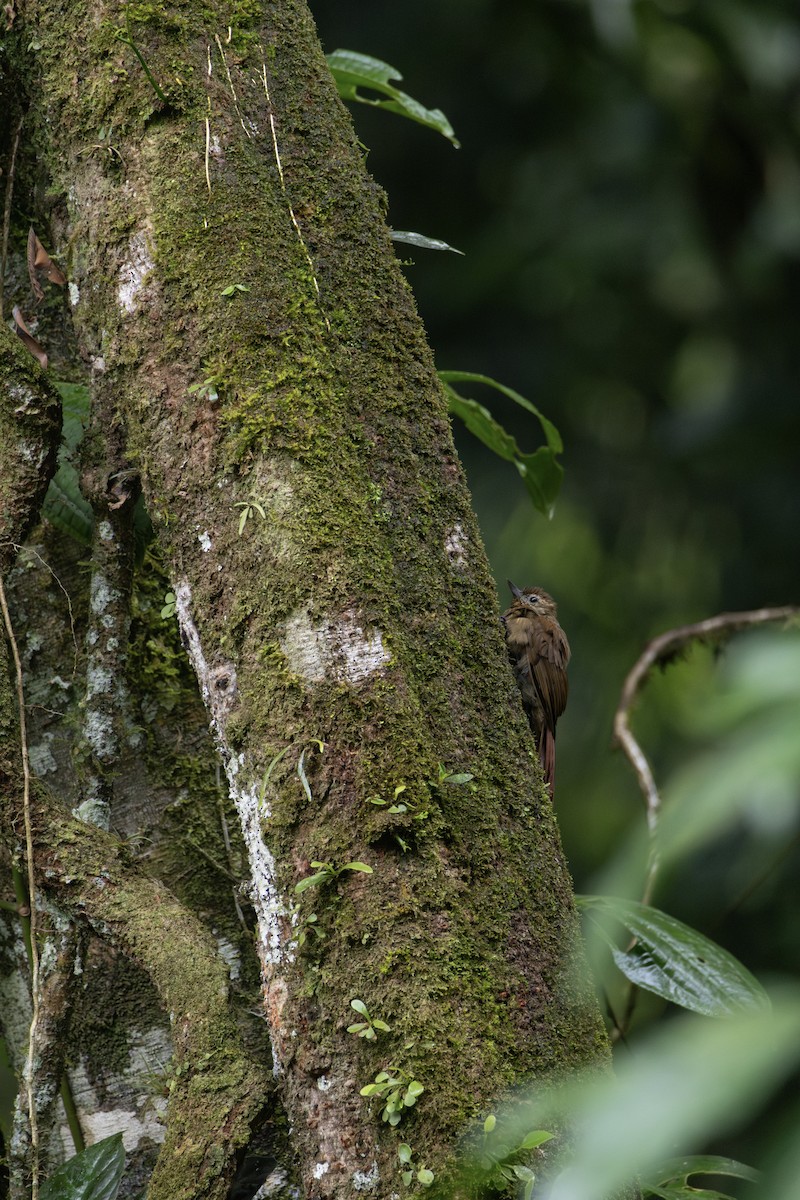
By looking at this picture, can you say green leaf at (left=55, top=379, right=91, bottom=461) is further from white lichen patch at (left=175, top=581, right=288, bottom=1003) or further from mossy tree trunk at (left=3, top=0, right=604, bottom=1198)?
white lichen patch at (left=175, top=581, right=288, bottom=1003)

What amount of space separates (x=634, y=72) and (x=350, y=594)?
4.88 metres

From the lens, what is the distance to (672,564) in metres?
5.76

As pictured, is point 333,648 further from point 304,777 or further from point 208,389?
point 208,389

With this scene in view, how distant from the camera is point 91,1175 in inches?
60.1

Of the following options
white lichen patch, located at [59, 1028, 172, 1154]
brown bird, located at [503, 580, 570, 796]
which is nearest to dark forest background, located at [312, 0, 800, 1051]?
brown bird, located at [503, 580, 570, 796]

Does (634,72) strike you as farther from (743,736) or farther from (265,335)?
(743,736)

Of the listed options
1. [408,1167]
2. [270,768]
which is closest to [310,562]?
[270,768]

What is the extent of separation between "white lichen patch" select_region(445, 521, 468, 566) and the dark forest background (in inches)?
151

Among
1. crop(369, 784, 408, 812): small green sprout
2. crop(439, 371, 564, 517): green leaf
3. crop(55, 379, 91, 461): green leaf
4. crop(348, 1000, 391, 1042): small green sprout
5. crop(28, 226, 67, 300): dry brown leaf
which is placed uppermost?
crop(28, 226, 67, 300): dry brown leaf

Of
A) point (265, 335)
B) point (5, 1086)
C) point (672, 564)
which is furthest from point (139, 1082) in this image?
point (672, 564)

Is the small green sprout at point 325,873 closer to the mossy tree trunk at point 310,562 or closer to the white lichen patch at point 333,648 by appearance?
the mossy tree trunk at point 310,562

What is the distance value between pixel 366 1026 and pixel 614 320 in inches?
205

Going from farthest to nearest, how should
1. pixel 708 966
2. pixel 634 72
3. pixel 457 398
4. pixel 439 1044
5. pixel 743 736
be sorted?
pixel 634 72, pixel 457 398, pixel 708 966, pixel 439 1044, pixel 743 736

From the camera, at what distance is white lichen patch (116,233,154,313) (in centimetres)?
157
